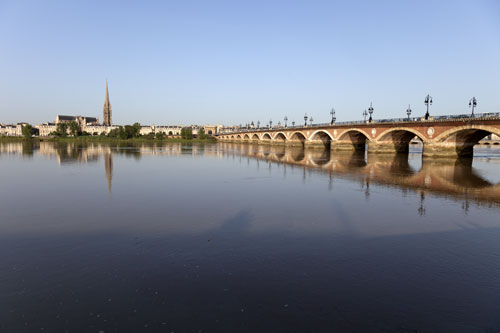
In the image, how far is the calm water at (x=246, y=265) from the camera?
580cm

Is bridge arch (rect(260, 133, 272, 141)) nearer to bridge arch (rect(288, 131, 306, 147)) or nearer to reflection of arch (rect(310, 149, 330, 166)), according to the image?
bridge arch (rect(288, 131, 306, 147))

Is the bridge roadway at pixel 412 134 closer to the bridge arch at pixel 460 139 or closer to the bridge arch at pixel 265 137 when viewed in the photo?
the bridge arch at pixel 460 139

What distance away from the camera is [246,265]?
8008 millimetres

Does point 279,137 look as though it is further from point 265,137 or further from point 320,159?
point 320,159

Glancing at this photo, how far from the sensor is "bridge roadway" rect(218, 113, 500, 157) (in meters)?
37.6

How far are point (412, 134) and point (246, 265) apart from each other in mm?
56591

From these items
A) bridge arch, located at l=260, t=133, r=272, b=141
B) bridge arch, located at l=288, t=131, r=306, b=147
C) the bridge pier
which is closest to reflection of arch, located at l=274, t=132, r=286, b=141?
bridge arch, located at l=260, t=133, r=272, b=141

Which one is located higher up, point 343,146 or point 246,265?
point 343,146

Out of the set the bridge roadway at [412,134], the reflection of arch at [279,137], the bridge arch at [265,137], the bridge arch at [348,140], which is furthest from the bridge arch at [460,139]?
the bridge arch at [265,137]

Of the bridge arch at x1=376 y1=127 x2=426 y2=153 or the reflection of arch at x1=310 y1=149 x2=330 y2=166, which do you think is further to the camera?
the bridge arch at x1=376 y1=127 x2=426 y2=153

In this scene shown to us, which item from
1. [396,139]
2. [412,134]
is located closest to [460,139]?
[396,139]

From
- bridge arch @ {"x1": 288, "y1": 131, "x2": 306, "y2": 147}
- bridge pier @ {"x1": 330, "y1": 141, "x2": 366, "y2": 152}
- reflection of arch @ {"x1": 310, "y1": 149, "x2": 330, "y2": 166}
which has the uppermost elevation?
bridge arch @ {"x1": 288, "y1": 131, "x2": 306, "y2": 147}

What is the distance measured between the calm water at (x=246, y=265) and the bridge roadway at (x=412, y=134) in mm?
25763

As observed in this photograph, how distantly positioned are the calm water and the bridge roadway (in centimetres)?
2576
